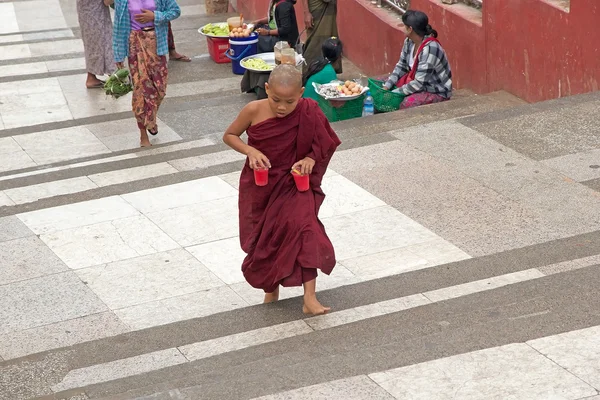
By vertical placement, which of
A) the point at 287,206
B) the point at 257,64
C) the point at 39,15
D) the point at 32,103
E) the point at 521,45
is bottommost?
the point at 39,15

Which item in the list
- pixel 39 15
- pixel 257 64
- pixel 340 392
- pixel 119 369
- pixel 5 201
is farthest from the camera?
pixel 39 15

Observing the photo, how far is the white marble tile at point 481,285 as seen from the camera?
201 inches

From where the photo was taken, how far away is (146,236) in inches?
257

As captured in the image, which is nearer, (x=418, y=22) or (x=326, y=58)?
(x=418, y=22)

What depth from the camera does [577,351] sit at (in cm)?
419

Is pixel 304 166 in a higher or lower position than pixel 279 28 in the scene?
higher

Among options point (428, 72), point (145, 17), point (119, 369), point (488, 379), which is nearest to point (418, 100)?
point (428, 72)

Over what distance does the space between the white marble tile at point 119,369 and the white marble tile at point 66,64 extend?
917cm

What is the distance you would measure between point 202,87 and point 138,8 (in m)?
3.57

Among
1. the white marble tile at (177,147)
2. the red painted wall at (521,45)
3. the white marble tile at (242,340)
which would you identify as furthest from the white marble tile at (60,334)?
the red painted wall at (521,45)

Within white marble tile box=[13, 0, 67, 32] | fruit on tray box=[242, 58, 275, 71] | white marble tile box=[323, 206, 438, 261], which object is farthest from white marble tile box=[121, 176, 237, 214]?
white marble tile box=[13, 0, 67, 32]

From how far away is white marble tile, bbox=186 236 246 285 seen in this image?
5852 mm

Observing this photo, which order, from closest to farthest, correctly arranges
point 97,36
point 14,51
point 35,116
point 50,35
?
point 35,116, point 97,36, point 14,51, point 50,35

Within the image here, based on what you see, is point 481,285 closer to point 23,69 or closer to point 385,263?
point 385,263
